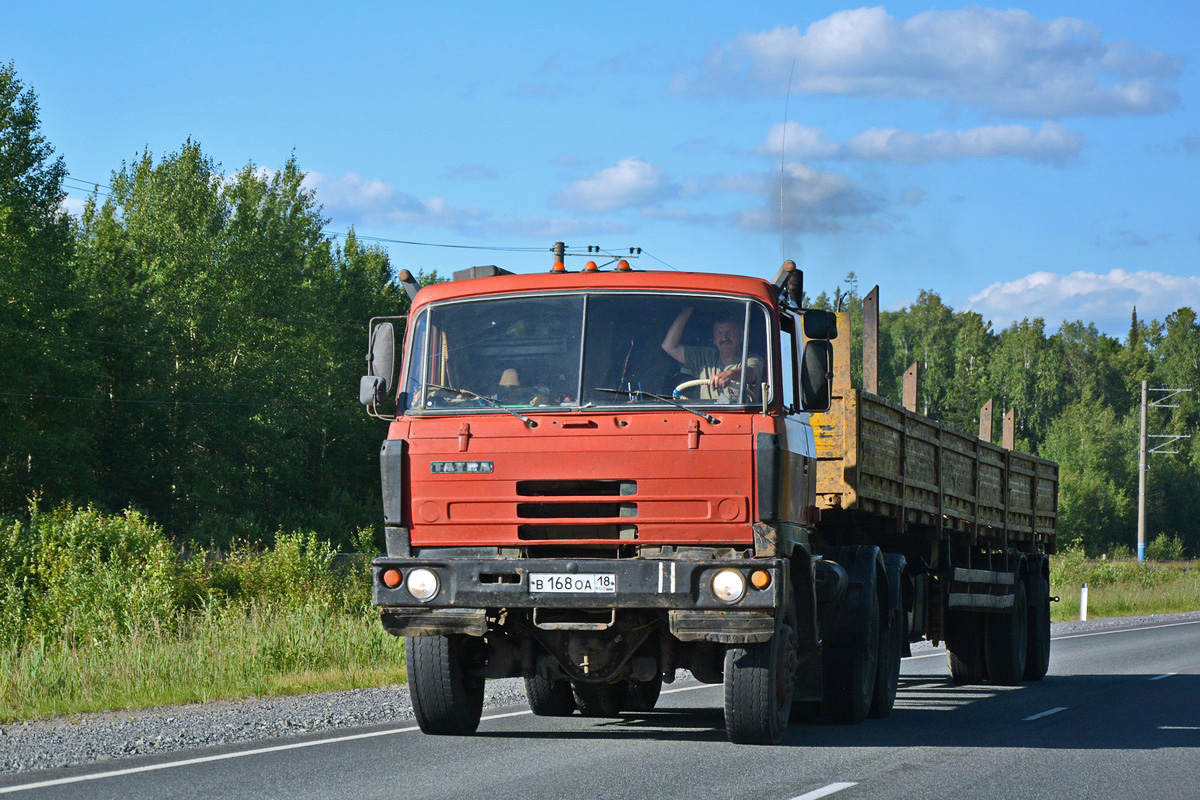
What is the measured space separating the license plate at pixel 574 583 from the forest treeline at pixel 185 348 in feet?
109

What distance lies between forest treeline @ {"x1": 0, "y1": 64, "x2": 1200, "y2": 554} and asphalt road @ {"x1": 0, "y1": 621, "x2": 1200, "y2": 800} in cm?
3195

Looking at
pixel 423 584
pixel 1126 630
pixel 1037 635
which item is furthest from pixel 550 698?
pixel 1126 630

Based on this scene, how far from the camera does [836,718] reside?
38.7 ft

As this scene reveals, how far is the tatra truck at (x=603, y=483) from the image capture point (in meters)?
9.14

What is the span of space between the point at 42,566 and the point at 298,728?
17.0 metres

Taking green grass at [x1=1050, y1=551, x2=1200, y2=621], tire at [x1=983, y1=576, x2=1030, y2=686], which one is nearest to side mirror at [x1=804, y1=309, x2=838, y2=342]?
tire at [x1=983, y1=576, x2=1030, y2=686]

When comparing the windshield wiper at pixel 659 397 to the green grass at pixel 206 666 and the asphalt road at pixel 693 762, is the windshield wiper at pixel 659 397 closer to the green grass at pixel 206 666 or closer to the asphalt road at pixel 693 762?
the asphalt road at pixel 693 762

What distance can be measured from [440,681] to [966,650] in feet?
29.3

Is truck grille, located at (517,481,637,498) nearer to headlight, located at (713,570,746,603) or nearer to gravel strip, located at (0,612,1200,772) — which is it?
headlight, located at (713,570,746,603)

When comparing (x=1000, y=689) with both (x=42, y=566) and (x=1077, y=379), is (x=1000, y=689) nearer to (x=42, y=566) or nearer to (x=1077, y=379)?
(x=42, y=566)

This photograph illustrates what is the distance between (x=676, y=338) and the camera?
9.66 m

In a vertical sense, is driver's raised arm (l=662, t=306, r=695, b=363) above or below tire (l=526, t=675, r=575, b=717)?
above

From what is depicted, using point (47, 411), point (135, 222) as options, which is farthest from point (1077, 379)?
point (47, 411)

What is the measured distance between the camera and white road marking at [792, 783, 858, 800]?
7863 millimetres
